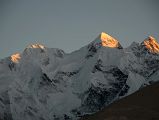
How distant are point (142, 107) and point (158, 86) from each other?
1823 cm

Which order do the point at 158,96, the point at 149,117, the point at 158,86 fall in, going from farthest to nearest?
the point at 158,86 < the point at 158,96 < the point at 149,117

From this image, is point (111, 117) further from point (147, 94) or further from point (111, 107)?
point (147, 94)

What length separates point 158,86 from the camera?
144750 millimetres

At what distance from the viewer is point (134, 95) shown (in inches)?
5625

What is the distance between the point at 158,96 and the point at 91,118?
1866 cm

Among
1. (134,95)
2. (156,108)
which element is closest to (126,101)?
(134,95)

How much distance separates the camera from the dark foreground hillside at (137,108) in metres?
120

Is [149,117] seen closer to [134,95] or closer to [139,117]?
[139,117]

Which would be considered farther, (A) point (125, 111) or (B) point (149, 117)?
(A) point (125, 111)

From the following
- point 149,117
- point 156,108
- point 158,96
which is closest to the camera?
point 149,117

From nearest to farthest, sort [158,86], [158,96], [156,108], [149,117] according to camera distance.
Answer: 1. [149,117]
2. [156,108]
3. [158,96]
4. [158,86]

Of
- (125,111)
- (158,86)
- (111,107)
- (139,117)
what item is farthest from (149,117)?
(158,86)

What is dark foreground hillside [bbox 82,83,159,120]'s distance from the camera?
11950 cm

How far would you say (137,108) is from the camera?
128 meters
